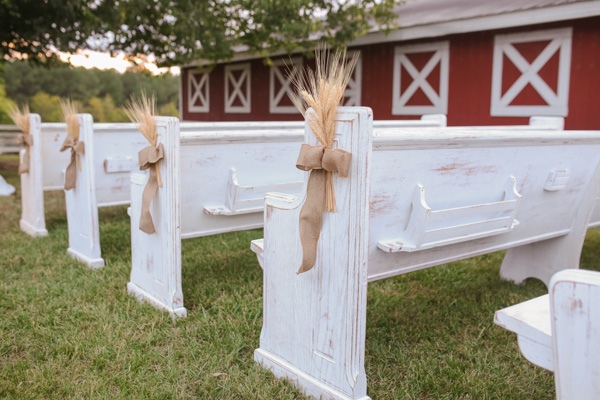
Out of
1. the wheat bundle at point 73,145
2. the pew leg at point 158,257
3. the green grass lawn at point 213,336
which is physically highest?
the wheat bundle at point 73,145

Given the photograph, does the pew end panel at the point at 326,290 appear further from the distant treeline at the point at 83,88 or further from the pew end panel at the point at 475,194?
the distant treeline at the point at 83,88

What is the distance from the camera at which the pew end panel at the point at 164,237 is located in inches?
139

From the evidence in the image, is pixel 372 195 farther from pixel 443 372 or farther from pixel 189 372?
pixel 189 372

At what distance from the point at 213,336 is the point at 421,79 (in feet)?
22.4

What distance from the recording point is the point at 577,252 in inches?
164

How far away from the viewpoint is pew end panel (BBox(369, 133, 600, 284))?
272 cm

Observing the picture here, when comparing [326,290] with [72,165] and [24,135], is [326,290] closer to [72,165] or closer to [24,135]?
[72,165]

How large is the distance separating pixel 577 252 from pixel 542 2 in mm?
4137

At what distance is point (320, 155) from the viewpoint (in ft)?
7.99

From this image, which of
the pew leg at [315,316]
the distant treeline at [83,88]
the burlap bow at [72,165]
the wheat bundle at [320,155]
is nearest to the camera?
the wheat bundle at [320,155]

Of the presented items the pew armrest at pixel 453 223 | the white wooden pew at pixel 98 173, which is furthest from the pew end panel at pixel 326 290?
the white wooden pew at pixel 98 173

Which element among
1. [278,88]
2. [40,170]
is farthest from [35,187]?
[278,88]

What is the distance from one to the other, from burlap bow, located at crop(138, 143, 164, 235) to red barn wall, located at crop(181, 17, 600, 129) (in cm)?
581

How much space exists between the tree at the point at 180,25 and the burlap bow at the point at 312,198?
6.62 meters
